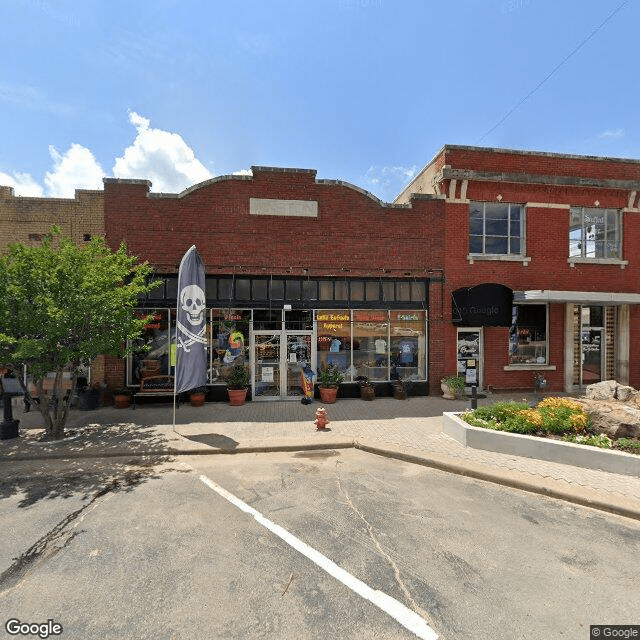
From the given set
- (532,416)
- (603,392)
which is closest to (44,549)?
(532,416)

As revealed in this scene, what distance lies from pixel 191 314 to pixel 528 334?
12.5 m

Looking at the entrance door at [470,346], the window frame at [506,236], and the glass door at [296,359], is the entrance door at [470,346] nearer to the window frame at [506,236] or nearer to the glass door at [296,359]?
the window frame at [506,236]

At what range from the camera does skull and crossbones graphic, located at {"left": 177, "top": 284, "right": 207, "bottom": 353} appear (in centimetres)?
910

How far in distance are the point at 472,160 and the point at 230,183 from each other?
9.18 meters

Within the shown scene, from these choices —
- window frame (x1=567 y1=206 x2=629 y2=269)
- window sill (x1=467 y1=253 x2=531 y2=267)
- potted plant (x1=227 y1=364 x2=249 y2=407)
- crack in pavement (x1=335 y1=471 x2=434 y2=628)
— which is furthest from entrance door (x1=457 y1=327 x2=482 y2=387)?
crack in pavement (x1=335 y1=471 x2=434 y2=628)

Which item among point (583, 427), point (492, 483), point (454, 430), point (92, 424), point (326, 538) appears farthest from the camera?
point (92, 424)

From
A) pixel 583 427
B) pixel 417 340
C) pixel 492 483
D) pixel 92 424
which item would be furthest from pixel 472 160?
pixel 92 424

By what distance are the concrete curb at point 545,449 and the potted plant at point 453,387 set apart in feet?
13.5

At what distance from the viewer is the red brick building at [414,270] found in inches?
474

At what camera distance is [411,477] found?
6383mm

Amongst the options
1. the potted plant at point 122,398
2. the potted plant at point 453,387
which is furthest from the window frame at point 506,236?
the potted plant at point 122,398

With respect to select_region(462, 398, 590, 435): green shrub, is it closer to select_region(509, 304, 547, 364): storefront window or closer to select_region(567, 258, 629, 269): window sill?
select_region(509, 304, 547, 364): storefront window

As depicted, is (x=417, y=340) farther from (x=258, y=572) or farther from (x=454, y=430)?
(x=258, y=572)

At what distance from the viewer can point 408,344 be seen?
1300cm
